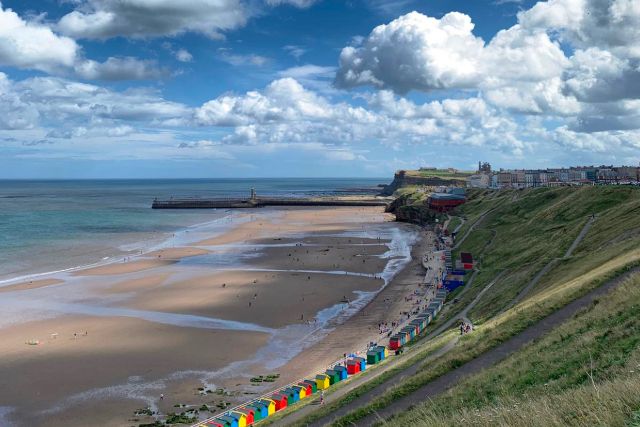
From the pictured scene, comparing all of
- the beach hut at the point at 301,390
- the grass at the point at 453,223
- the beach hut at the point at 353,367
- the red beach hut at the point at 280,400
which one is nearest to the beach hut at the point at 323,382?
the beach hut at the point at 301,390

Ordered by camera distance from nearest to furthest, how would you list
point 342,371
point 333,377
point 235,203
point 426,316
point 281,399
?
point 281,399, point 333,377, point 342,371, point 426,316, point 235,203

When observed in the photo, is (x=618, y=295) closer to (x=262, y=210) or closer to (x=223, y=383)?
(x=223, y=383)

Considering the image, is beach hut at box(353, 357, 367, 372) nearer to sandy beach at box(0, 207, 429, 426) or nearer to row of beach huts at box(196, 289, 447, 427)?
row of beach huts at box(196, 289, 447, 427)

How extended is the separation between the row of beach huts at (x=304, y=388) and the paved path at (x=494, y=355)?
35.8 feet

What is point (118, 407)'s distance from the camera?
98.6 ft

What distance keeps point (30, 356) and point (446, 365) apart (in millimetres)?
30628

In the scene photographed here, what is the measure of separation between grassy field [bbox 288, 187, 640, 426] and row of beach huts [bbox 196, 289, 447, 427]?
18.4 feet

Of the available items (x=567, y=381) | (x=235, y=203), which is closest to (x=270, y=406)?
(x=567, y=381)

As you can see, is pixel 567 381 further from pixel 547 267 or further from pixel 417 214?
pixel 417 214

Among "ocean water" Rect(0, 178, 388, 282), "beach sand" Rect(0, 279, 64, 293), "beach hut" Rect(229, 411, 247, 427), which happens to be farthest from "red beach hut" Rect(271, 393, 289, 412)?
"ocean water" Rect(0, 178, 388, 282)

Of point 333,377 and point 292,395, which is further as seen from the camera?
point 333,377

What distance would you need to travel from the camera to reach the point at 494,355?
71.5ft

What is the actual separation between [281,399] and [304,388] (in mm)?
1790

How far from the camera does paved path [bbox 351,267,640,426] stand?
18.6 metres
